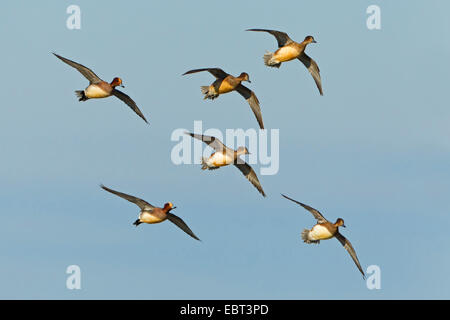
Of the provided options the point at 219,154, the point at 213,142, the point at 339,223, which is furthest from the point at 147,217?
the point at 339,223

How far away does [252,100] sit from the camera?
4141cm

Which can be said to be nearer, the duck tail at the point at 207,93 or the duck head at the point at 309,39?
the duck tail at the point at 207,93

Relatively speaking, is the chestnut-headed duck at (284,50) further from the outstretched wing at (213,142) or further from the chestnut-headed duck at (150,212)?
the chestnut-headed duck at (150,212)

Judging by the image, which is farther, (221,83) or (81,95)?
(81,95)

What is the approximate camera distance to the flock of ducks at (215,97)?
1534 inches

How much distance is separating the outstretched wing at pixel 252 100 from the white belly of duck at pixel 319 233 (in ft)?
12.6

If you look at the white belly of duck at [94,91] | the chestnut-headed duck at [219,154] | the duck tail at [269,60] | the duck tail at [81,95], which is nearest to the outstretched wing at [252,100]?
the duck tail at [269,60]

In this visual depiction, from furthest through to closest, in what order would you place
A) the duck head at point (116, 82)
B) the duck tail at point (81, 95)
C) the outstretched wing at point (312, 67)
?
the outstretched wing at point (312, 67), the duck tail at point (81, 95), the duck head at point (116, 82)

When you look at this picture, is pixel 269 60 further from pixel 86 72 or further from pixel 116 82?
pixel 86 72

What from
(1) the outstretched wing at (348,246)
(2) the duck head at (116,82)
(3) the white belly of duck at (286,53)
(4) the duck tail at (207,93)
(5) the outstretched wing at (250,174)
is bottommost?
(1) the outstretched wing at (348,246)

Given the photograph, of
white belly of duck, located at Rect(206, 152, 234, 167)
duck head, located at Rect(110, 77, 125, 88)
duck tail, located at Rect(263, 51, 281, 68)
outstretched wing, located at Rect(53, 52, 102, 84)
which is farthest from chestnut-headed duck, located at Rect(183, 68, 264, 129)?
outstretched wing, located at Rect(53, 52, 102, 84)

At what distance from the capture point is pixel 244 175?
4088cm

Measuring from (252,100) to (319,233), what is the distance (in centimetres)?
497

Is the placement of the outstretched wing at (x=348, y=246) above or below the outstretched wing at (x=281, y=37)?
below
